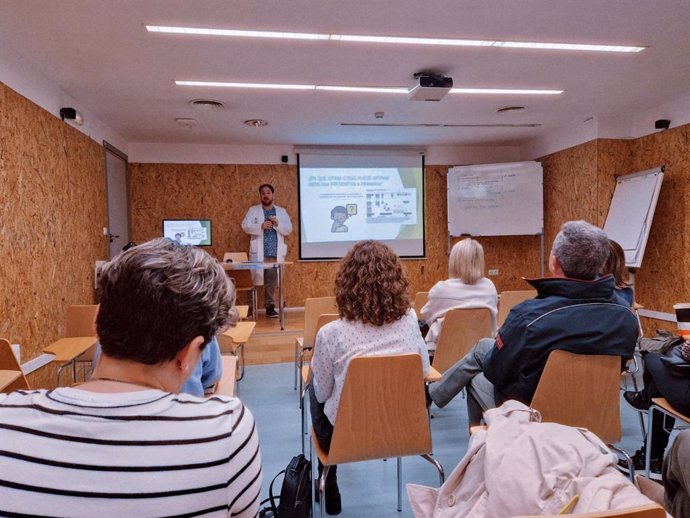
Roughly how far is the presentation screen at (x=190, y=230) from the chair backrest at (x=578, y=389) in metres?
5.63

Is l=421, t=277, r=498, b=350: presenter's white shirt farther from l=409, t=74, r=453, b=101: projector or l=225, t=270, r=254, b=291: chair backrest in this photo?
l=225, t=270, r=254, b=291: chair backrest

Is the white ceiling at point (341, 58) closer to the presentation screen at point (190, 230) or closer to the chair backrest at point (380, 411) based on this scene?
the presentation screen at point (190, 230)

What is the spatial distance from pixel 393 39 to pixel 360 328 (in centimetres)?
228

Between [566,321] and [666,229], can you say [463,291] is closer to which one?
[566,321]

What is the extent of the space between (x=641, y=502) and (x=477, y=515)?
342 mm

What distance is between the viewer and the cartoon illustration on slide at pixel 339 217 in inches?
264

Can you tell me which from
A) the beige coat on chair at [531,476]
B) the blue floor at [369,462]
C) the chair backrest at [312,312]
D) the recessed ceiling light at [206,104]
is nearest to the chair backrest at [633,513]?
the beige coat on chair at [531,476]

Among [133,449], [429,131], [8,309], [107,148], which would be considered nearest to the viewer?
[133,449]

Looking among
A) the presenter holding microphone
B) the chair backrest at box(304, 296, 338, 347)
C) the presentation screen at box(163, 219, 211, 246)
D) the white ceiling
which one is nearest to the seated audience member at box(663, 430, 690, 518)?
the chair backrest at box(304, 296, 338, 347)

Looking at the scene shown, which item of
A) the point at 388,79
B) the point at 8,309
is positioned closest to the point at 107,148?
the point at 8,309

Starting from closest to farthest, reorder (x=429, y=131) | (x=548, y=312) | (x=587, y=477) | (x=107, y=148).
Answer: (x=587, y=477) → (x=548, y=312) → (x=107, y=148) → (x=429, y=131)

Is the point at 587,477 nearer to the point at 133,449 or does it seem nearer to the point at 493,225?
the point at 133,449

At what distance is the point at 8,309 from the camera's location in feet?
10.1

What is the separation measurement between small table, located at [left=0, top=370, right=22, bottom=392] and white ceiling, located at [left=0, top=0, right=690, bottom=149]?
81.5 inches
